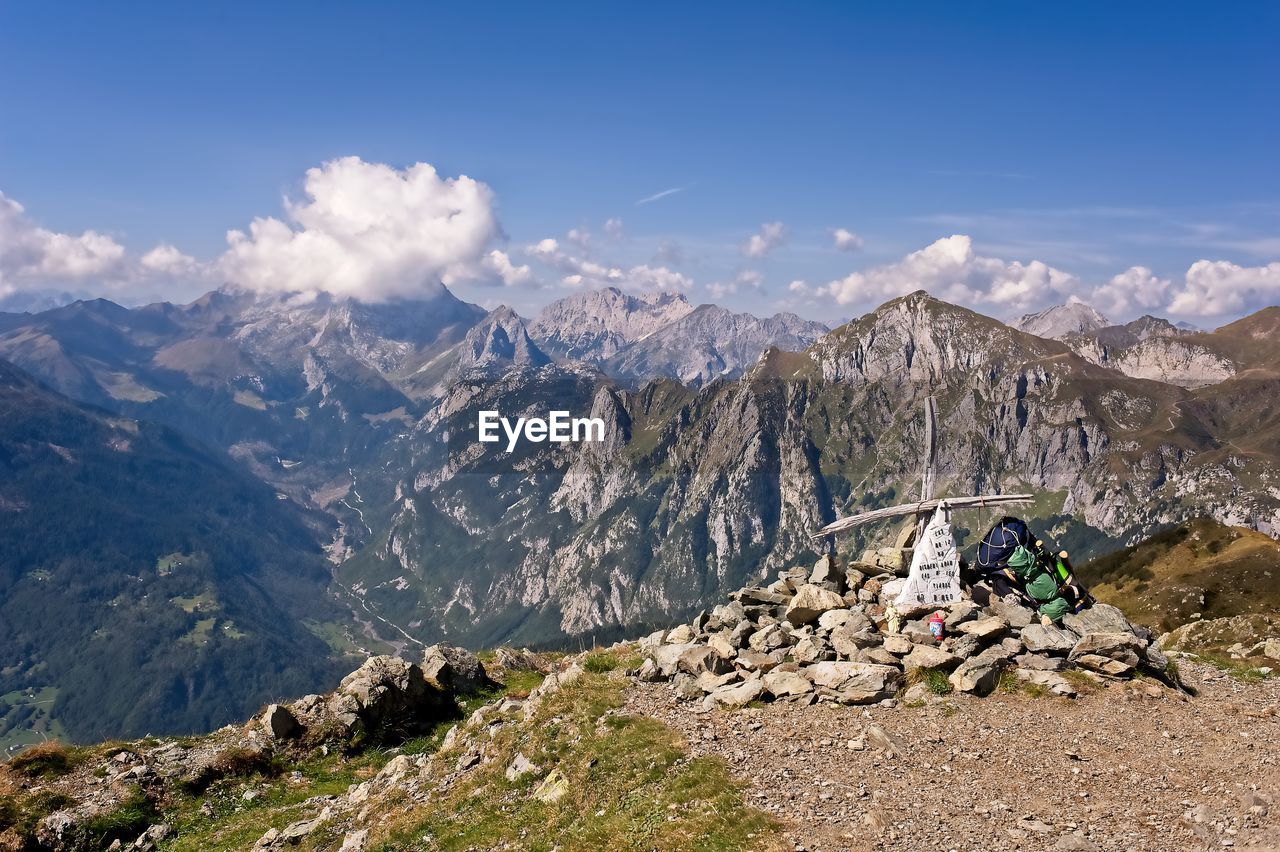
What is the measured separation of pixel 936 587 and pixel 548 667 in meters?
23.5

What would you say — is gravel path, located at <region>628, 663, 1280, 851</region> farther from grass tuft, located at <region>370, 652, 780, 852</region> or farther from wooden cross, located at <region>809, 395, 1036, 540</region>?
wooden cross, located at <region>809, 395, 1036, 540</region>

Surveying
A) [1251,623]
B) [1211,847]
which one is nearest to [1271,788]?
[1211,847]

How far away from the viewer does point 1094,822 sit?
17000mm

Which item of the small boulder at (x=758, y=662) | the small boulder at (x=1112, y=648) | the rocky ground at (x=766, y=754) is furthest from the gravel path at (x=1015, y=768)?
the small boulder at (x=758, y=662)

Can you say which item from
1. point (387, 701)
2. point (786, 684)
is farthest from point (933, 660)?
point (387, 701)

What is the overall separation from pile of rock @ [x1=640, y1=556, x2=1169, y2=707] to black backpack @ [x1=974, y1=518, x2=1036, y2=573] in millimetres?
2130

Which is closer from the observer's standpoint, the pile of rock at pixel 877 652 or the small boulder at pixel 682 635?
the pile of rock at pixel 877 652

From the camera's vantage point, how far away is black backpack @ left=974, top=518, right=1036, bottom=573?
30.6 meters

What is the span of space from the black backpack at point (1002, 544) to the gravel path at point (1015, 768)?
719cm

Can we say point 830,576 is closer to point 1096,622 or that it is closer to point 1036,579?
point 1036,579

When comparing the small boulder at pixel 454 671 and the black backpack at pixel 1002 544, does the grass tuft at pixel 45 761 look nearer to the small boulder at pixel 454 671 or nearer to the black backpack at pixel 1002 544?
the small boulder at pixel 454 671

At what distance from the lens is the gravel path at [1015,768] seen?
16.6 m

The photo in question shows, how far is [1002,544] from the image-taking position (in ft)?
101

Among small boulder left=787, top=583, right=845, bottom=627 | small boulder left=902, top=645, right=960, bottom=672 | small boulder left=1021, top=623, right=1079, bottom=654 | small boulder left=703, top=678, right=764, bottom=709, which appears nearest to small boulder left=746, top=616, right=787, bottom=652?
small boulder left=787, top=583, right=845, bottom=627
